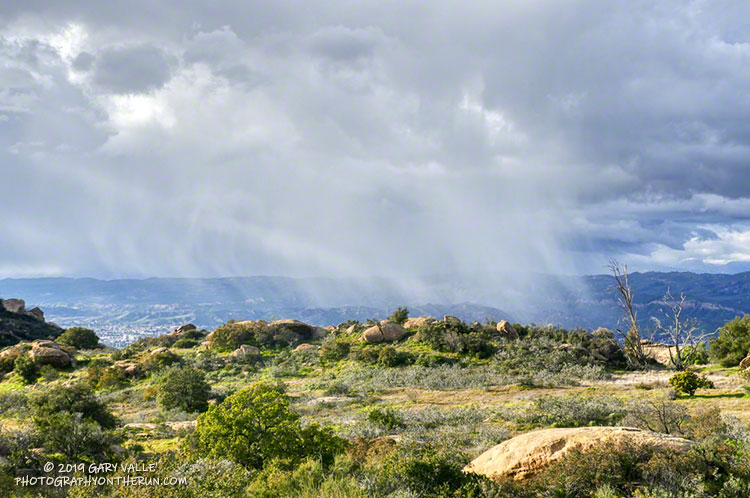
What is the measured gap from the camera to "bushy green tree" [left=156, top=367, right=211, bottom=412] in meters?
26.1

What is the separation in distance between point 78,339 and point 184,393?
4190 cm

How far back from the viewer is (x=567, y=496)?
8.73 m

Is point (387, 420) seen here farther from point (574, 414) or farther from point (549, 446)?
point (549, 446)

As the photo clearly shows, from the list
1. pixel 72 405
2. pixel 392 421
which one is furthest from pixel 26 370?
pixel 392 421

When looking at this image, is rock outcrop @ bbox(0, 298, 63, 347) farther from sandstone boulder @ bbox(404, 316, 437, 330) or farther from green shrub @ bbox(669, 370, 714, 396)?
green shrub @ bbox(669, 370, 714, 396)

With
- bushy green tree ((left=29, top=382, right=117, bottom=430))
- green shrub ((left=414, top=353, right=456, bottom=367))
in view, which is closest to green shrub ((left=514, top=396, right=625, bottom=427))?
green shrub ((left=414, top=353, right=456, bottom=367))

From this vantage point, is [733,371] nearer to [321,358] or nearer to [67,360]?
[321,358]

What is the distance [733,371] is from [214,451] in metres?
40.0

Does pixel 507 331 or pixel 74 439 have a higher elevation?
pixel 74 439

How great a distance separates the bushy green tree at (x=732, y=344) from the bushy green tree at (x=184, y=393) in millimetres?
46301

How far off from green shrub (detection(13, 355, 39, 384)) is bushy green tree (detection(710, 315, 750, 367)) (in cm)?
6910

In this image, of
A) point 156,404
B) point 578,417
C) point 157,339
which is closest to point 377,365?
point 156,404

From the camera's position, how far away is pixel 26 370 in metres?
39.2

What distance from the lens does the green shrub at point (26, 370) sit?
39062 mm
